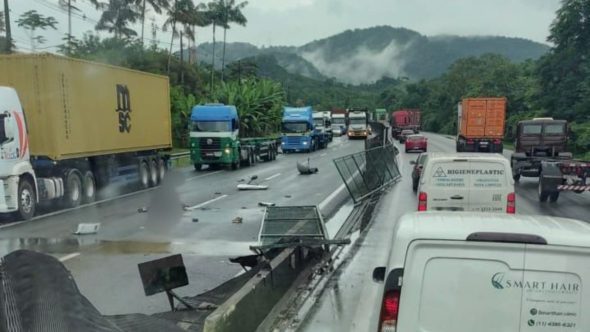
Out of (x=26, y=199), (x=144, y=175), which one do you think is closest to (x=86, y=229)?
(x=26, y=199)

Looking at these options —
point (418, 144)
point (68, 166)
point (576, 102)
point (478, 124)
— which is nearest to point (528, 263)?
point (68, 166)

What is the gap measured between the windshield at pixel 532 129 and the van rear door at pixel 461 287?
945 inches

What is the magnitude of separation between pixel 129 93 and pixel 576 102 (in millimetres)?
43592

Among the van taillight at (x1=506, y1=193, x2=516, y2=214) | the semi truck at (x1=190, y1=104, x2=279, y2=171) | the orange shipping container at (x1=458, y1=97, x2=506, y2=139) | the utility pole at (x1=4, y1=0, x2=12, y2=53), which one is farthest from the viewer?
the orange shipping container at (x1=458, y1=97, x2=506, y2=139)

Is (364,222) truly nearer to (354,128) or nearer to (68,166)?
(68,166)

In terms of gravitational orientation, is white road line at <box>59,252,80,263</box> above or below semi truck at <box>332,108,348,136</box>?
above

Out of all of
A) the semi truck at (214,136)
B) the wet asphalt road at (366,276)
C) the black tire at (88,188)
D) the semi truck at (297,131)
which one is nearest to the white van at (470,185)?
the wet asphalt road at (366,276)

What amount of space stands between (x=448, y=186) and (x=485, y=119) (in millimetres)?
32397

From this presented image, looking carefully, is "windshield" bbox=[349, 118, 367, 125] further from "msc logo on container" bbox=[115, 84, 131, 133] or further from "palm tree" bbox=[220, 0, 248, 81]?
"msc logo on container" bbox=[115, 84, 131, 133]

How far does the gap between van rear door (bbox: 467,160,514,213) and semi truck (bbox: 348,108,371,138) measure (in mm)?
59260

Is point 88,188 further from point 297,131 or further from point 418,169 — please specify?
point 297,131

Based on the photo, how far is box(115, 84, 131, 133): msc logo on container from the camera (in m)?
22.2

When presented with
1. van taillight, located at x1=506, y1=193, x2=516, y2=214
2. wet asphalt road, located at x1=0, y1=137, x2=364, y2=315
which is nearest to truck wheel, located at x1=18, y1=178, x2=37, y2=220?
wet asphalt road, located at x1=0, y1=137, x2=364, y2=315

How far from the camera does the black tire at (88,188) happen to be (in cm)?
1956
